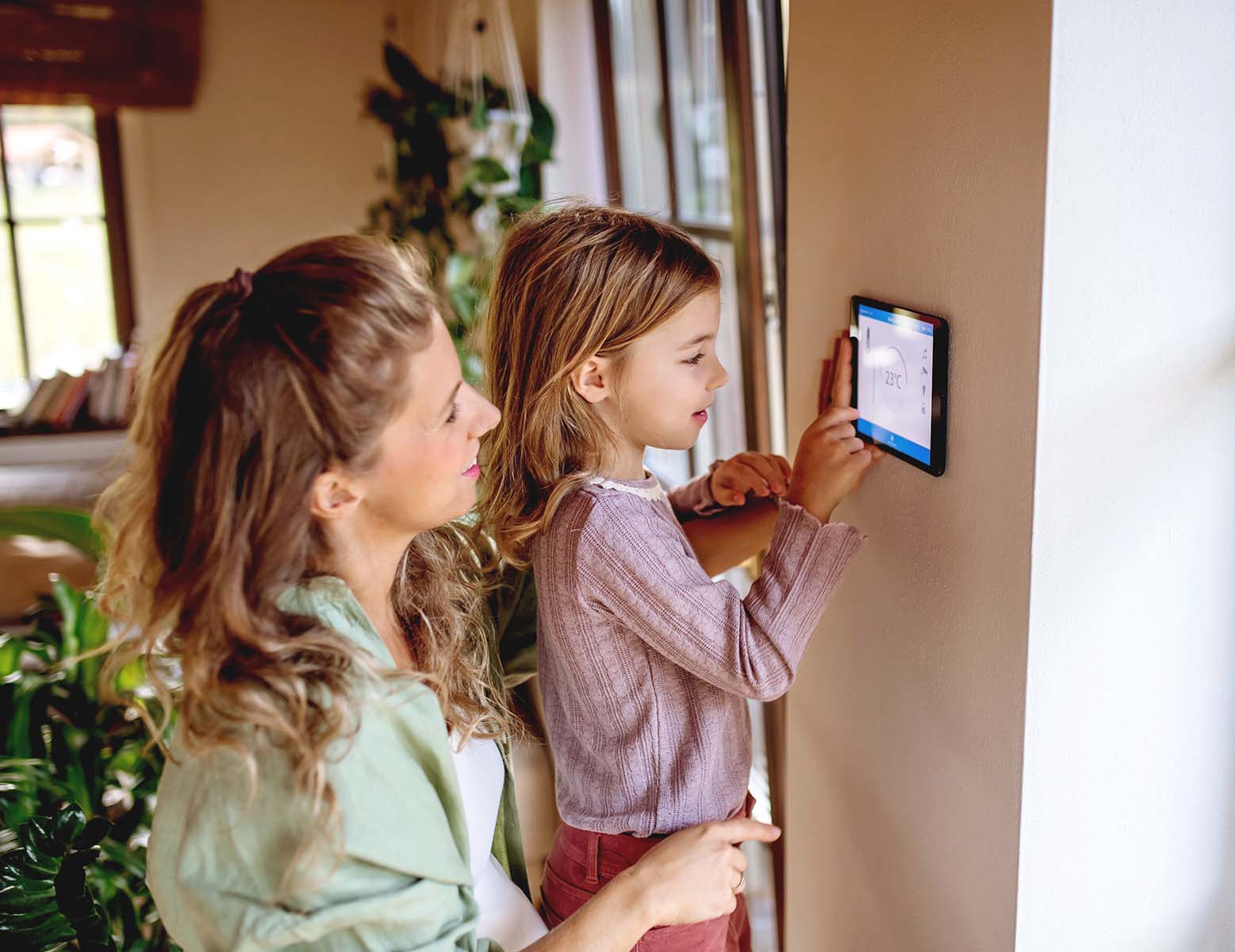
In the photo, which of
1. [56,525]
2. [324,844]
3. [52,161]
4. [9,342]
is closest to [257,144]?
[52,161]

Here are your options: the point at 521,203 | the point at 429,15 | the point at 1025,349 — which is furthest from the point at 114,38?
the point at 1025,349

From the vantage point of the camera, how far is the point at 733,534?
1291mm

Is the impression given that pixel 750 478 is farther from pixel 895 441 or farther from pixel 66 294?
pixel 66 294

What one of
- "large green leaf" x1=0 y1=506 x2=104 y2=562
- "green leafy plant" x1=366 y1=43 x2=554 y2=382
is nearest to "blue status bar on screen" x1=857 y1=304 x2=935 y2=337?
"large green leaf" x1=0 y1=506 x2=104 y2=562

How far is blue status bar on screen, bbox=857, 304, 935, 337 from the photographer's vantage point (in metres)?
0.96

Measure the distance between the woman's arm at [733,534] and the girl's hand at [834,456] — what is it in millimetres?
179

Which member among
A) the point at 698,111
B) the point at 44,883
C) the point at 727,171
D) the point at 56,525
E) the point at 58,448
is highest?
the point at 698,111

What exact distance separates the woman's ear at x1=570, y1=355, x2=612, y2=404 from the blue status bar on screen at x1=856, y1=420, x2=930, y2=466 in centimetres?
25

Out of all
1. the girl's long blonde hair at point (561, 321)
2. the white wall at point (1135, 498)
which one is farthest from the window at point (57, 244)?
the white wall at point (1135, 498)

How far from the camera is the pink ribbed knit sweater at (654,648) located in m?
1.01

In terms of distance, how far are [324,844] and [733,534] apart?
24.7 inches

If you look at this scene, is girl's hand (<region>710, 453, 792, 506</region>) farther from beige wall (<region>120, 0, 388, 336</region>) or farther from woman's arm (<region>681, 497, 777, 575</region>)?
beige wall (<region>120, 0, 388, 336</region>)

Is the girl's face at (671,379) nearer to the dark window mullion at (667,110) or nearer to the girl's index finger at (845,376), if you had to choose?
the girl's index finger at (845,376)

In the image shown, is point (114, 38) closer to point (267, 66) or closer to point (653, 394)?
point (267, 66)
